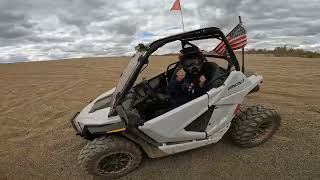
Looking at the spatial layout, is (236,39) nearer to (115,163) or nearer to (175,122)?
(175,122)

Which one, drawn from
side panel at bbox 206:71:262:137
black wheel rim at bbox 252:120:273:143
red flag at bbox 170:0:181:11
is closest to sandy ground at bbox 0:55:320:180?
black wheel rim at bbox 252:120:273:143

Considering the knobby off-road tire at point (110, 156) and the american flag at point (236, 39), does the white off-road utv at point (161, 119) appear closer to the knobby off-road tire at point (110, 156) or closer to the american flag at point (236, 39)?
the knobby off-road tire at point (110, 156)

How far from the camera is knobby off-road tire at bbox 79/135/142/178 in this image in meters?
3.84

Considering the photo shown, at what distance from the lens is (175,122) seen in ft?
12.9

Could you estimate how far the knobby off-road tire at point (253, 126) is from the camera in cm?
449

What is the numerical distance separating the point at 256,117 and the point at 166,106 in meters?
1.32

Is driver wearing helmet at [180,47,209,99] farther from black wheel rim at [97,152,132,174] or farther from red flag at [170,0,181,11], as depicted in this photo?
black wheel rim at [97,152,132,174]

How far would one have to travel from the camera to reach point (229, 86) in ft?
13.9

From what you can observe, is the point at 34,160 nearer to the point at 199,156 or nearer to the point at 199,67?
the point at 199,156

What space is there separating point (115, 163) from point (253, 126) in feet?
6.58

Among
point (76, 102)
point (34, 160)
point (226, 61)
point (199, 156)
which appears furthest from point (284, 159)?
point (76, 102)

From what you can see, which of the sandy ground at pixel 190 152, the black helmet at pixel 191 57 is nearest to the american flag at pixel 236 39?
the black helmet at pixel 191 57

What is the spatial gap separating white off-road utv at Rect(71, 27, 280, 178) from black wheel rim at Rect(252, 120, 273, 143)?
0.02 meters

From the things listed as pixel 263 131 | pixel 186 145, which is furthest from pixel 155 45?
pixel 263 131
